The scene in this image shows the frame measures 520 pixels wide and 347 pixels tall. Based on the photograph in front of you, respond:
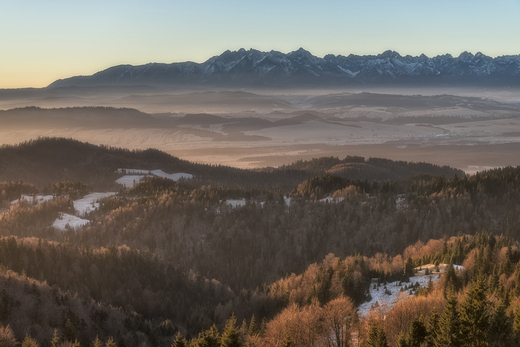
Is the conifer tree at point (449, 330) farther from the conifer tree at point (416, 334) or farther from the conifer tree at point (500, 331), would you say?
the conifer tree at point (500, 331)

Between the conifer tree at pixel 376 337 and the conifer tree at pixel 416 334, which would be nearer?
the conifer tree at pixel 376 337

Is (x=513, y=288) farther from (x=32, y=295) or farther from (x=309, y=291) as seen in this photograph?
(x=32, y=295)

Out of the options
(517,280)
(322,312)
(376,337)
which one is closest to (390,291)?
(322,312)

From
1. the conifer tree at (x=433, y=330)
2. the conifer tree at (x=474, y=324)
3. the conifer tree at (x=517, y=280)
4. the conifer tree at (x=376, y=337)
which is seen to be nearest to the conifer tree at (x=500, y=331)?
the conifer tree at (x=474, y=324)

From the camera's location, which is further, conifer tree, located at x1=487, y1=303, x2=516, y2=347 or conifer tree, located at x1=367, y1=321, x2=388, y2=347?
conifer tree, located at x1=487, y1=303, x2=516, y2=347

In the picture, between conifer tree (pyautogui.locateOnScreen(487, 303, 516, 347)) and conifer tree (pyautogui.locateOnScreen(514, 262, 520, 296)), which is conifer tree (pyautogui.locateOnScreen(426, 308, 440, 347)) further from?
conifer tree (pyautogui.locateOnScreen(514, 262, 520, 296))

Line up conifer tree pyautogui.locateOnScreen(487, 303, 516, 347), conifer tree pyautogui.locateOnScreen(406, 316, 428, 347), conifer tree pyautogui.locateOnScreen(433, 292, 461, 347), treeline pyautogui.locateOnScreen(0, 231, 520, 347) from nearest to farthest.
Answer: conifer tree pyautogui.locateOnScreen(433, 292, 461, 347) → conifer tree pyautogui.locateOnScreen(406, 316, 428, 347) → conifer tree pyautogui.locateOnScreen(487, 303, 516, 347) → treeline pyautogui.locateOnScreen(0, 231, 520, 347)

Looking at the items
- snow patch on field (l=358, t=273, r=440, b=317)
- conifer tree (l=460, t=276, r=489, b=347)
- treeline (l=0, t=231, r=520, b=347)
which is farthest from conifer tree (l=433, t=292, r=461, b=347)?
snow patch on field (l=358, t=273, r=440, b=317)

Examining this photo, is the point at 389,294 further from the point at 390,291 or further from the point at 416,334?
the point at 416,334
